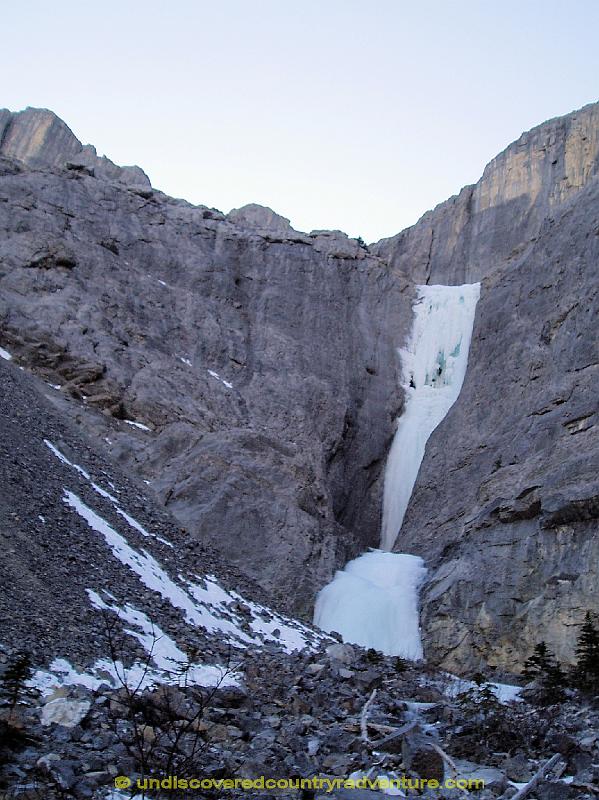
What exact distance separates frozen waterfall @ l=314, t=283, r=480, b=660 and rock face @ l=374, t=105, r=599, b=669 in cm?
70

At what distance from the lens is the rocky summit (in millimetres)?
7805

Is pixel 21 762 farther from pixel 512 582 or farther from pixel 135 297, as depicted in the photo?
pixel 135 297

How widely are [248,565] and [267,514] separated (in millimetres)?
1714

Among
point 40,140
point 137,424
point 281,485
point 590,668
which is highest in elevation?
point 40,140

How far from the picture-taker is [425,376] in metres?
33.0

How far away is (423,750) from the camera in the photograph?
23.8 feet

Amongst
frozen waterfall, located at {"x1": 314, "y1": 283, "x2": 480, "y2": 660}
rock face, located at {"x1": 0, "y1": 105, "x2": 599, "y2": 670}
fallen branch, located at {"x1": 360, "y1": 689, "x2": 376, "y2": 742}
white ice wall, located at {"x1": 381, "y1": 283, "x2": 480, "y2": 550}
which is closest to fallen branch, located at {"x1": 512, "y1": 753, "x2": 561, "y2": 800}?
fallen branch, located at {"x1": 360, "y1": 689, "x2": 376, "y2": 742}

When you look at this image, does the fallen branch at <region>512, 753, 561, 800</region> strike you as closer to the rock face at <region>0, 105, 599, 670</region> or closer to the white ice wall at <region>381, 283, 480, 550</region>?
the rock face at <region>0, 105, 599, 670</region>

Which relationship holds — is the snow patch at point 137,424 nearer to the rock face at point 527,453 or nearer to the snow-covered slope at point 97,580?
the snow-covered slope at point 97,580

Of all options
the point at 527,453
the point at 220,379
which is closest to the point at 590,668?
the point at 527,453

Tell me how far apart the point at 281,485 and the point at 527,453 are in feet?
21.4

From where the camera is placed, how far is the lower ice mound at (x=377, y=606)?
757 inches

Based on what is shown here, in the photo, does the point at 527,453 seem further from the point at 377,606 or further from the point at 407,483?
the point at 407,483

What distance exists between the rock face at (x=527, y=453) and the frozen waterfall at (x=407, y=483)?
697 millimetres
